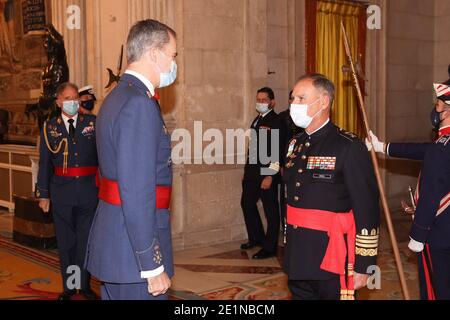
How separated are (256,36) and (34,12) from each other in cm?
363

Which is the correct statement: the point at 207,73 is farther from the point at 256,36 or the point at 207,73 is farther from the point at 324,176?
the point at 324,176

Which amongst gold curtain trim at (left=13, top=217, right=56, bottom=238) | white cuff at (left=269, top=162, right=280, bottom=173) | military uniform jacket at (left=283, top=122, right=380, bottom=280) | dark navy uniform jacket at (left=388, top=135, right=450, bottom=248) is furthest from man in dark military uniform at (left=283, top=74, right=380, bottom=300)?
gold curtain trim at (left=13, top=217, right=56, bottom=238)

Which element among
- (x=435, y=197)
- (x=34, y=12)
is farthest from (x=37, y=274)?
(x=34, y=12)

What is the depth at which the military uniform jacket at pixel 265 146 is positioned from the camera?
237 inches

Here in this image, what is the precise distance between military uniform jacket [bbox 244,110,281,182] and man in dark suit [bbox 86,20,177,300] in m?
3.45

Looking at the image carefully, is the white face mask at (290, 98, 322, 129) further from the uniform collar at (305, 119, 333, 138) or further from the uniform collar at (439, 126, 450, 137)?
the uniform collar at (439, 126, 450, 137)

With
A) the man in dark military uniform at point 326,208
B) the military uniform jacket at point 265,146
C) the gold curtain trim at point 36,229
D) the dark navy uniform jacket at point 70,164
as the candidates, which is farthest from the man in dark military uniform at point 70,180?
the man in dark military uniform at point 326,208

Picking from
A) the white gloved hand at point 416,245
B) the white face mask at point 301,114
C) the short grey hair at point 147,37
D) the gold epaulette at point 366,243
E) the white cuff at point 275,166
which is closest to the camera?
the short grey hair at point 147,37

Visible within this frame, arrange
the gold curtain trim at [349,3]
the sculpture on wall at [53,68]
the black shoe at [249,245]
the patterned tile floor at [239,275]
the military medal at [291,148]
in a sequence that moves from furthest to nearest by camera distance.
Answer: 1. the gold curtain trim at [349,3]
2. the sculpture on wall at [53,68]
3. the black shoe at [249,245]
4. the patterned tile floor at [239,275]
5. the military medal at [291,148]

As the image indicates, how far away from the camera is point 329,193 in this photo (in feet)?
9.50

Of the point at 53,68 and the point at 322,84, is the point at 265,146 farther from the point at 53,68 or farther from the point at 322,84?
the point at 322,84

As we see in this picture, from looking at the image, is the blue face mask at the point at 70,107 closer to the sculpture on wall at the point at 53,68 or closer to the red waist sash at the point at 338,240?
the red waist sash at the point at 338,240

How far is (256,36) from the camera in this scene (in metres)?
6.91

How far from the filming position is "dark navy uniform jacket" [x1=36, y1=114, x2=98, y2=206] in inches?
183
